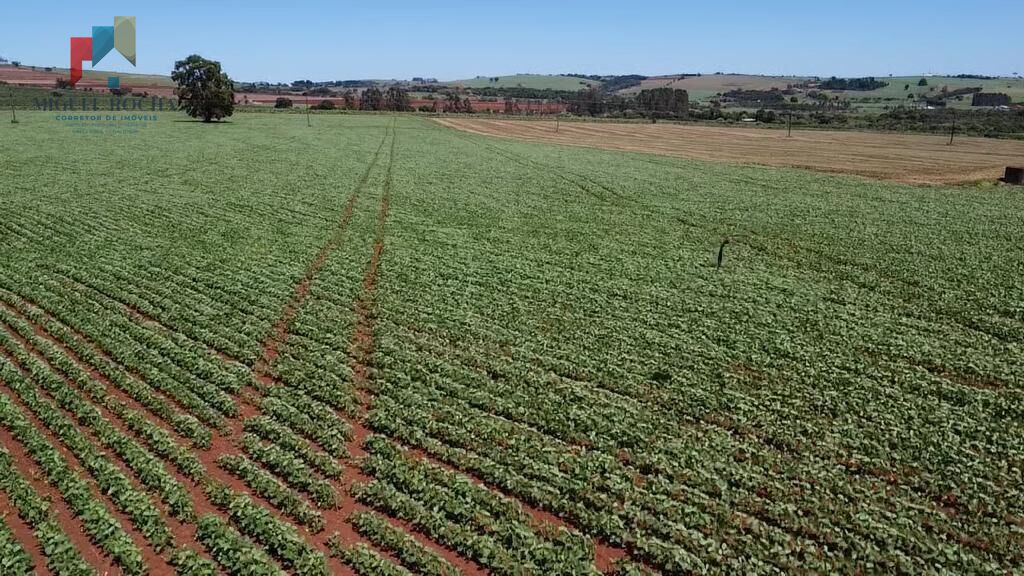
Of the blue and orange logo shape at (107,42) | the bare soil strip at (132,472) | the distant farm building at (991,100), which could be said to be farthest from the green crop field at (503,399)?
the distant farm building at (991,100)

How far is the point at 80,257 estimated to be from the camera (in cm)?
2220

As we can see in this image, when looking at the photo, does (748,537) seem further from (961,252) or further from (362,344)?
(961,252)

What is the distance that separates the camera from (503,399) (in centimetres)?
1313

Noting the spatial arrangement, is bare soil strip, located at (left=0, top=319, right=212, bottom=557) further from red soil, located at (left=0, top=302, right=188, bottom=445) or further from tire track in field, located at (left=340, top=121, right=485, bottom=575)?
tire track in field, located at (left=340, top=121, right=485, bottom=575)

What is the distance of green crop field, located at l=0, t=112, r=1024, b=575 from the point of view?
9.30 meters

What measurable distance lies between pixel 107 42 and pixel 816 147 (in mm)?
86397

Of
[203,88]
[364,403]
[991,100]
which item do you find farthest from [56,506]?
[991,100]

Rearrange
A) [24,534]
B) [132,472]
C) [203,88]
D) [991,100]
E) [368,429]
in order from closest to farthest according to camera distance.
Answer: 1. [24,534]
2. [132,472]
3. [368,429]
4. [203,88]
5. [991,100]

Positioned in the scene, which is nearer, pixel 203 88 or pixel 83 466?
pixel 83 466

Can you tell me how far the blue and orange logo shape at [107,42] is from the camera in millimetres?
74688

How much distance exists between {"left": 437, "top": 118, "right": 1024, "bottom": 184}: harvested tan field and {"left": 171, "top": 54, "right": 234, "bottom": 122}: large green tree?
117 ft

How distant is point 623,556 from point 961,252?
23.6 m

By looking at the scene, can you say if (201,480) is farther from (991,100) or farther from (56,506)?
(991,100)

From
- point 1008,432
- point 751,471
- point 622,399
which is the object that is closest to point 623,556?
point 751,471
